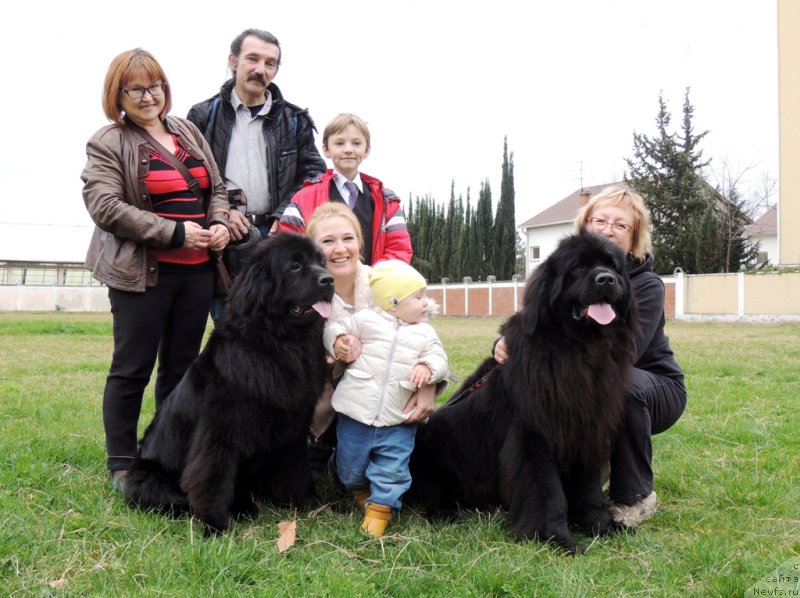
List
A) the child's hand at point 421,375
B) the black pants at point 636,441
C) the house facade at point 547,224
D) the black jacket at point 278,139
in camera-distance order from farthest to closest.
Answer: the house facade at point 547,224 → the black jacket at point 278,139 → the black pants at point 636,441 → the child's hand at point 421,375

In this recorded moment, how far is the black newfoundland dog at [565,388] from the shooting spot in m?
3.18

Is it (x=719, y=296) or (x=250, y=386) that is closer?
(x=250, y=386)

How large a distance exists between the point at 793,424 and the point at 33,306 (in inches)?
1638

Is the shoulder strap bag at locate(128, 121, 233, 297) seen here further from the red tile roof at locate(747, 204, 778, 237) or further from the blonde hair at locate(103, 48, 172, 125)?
the red tile roof at locate(747, 204, 778, 237)

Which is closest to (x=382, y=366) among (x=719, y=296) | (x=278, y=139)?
(x=278, y=139)

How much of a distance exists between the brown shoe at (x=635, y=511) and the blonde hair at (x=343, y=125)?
257cm

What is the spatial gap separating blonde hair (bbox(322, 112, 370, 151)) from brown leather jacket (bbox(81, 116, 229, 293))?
1074 millimetres

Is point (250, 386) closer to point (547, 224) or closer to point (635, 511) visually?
point (635, 511)

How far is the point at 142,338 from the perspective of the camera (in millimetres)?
3889

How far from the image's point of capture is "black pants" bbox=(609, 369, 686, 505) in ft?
11.7

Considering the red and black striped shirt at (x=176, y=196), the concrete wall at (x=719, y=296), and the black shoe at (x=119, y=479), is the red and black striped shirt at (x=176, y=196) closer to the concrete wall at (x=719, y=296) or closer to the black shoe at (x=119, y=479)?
the black shoe at (x=119, y=479)

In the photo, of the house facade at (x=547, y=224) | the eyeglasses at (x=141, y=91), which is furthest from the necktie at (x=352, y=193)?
the house facade at (x=547, y=224)

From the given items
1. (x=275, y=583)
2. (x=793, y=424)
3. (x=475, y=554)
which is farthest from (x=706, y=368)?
(x=275, y=583)

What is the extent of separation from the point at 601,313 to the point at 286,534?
178 cm
